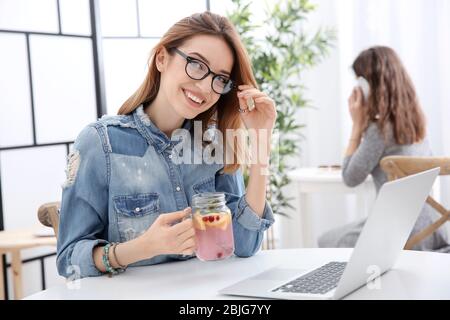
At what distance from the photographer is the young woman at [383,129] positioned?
117 inches

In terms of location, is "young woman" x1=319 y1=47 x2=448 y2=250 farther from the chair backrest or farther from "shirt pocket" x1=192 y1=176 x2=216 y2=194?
the chair backrest

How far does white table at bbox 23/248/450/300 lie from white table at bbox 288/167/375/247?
188 cm

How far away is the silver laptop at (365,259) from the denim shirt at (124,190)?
30cm

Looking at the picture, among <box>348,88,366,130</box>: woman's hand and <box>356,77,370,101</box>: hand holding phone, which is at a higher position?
Answer: <box>356,77,370,101</box>: hand holding phone

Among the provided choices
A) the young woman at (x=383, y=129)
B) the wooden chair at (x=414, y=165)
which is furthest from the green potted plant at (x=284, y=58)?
the wooden chair at (x=414, y=165)

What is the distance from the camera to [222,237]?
4.37 ft

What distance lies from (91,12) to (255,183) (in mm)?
2392

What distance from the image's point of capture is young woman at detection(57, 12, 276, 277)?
1483mm

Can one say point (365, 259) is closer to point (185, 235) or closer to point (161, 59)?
point (185, 235)

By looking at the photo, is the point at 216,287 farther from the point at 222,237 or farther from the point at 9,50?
the point at 9,50

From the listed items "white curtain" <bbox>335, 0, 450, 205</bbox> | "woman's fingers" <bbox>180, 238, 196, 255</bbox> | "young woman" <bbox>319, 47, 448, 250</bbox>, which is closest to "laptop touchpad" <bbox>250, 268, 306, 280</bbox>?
"woman's fingers" <bbox>180, 238, 196, 255</bbox>

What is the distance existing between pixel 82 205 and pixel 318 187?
2.23 m

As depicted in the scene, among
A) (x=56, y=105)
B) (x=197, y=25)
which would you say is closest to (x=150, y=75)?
(x=197, y=25)

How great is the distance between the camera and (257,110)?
171cm
